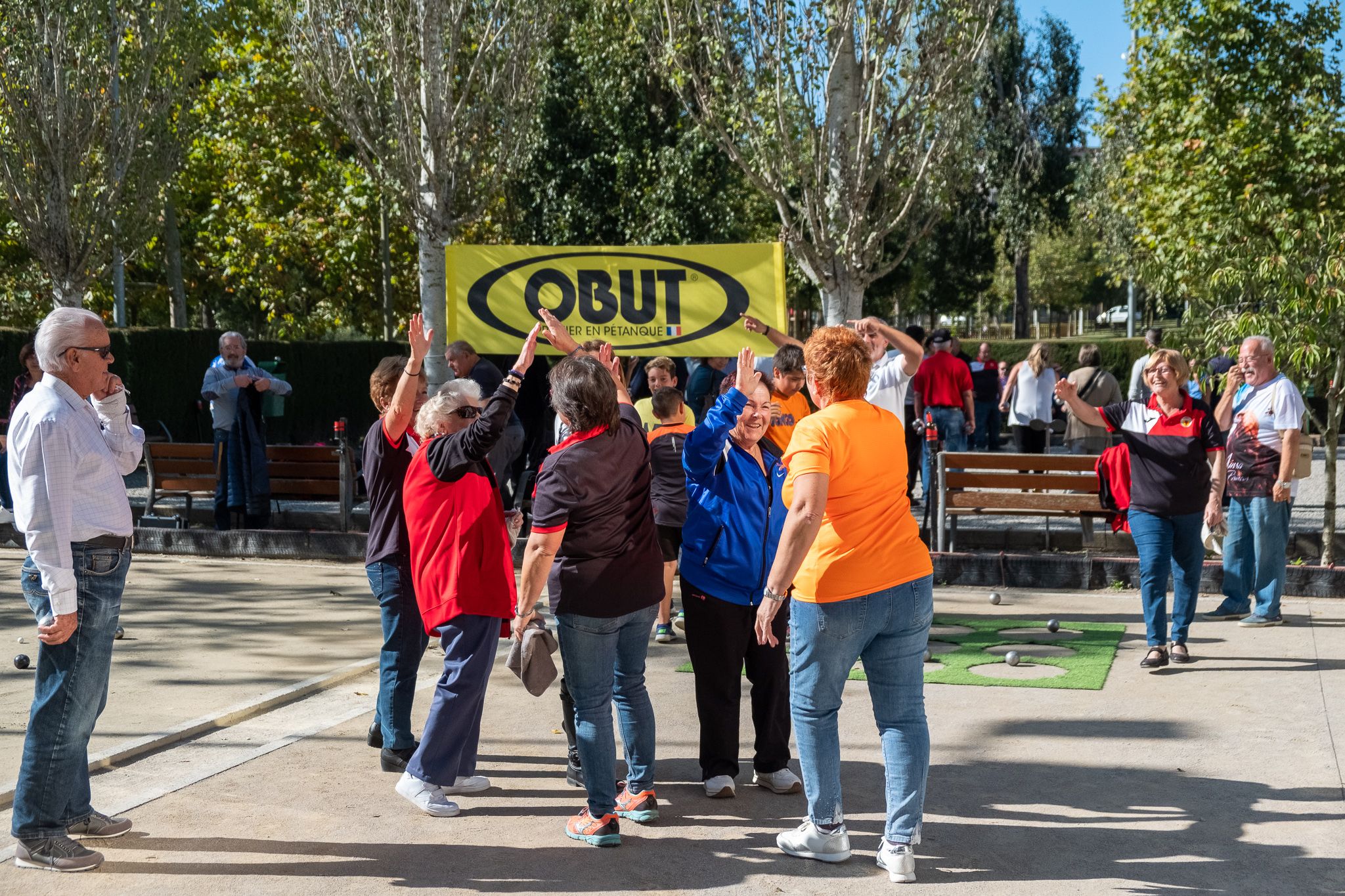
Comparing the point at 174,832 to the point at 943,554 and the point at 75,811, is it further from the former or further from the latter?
the point at 943,554

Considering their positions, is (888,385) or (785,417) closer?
(785,417)

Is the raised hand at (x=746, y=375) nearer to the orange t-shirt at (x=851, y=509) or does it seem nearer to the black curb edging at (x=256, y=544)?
the orange t-shirt at (x=851, y=509)

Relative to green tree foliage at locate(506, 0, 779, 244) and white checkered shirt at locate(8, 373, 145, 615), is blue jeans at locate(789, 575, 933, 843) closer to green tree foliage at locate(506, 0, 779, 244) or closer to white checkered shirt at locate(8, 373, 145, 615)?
white checkered shirt at locate(8, 373, 145, 615)

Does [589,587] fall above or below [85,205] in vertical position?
below

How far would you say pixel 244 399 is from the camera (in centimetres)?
1176

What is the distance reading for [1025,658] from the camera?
752cm

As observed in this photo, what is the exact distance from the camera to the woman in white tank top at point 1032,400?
14.2 meters

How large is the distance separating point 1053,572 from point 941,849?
5478 millimetres

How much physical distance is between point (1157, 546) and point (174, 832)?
5.06 metres

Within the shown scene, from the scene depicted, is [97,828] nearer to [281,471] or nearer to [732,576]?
[732,576]

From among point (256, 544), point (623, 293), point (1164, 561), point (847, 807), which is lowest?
point (847, 807)

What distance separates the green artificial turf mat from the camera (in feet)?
22.8

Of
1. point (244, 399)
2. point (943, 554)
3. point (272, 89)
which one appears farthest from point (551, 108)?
point (943, 554)

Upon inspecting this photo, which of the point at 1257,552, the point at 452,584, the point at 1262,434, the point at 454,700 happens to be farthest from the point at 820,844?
the point at 1262,434
